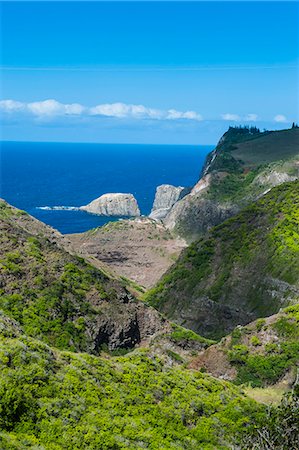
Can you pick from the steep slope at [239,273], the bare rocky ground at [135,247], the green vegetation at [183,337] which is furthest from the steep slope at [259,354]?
the bare rocky ground at [135,247]

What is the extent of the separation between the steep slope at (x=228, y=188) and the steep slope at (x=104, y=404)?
86.3 meters

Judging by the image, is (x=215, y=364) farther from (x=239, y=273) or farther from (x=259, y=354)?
(x=239, y=273)

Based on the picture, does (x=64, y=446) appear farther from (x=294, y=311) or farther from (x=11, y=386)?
(x=294, y=311)

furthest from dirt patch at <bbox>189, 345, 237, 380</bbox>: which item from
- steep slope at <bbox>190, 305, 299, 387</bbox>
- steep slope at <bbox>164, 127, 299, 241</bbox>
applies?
steep slope at <bbox>164, 127, 299, 241</bbox>

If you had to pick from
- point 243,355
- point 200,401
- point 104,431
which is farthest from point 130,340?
point 104,431

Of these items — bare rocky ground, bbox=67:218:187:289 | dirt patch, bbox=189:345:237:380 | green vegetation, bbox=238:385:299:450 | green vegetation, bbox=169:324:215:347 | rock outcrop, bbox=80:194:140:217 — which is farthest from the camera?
rock outcrop, bbox=80:194:140:217

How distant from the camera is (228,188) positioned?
12388 cm

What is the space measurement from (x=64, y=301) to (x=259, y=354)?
1619cm

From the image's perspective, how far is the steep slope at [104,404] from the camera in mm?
22500

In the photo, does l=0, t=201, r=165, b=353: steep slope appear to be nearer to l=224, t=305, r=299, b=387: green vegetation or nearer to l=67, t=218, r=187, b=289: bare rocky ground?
l=224, t=305, r=299, b=387: green vegetation

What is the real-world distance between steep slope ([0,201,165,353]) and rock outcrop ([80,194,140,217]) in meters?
130

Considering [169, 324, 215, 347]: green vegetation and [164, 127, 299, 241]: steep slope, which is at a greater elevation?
[164, 127, 299, 241]: steep slope

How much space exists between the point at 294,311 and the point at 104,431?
2688 centimetres

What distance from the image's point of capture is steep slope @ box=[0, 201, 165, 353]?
132 ft
